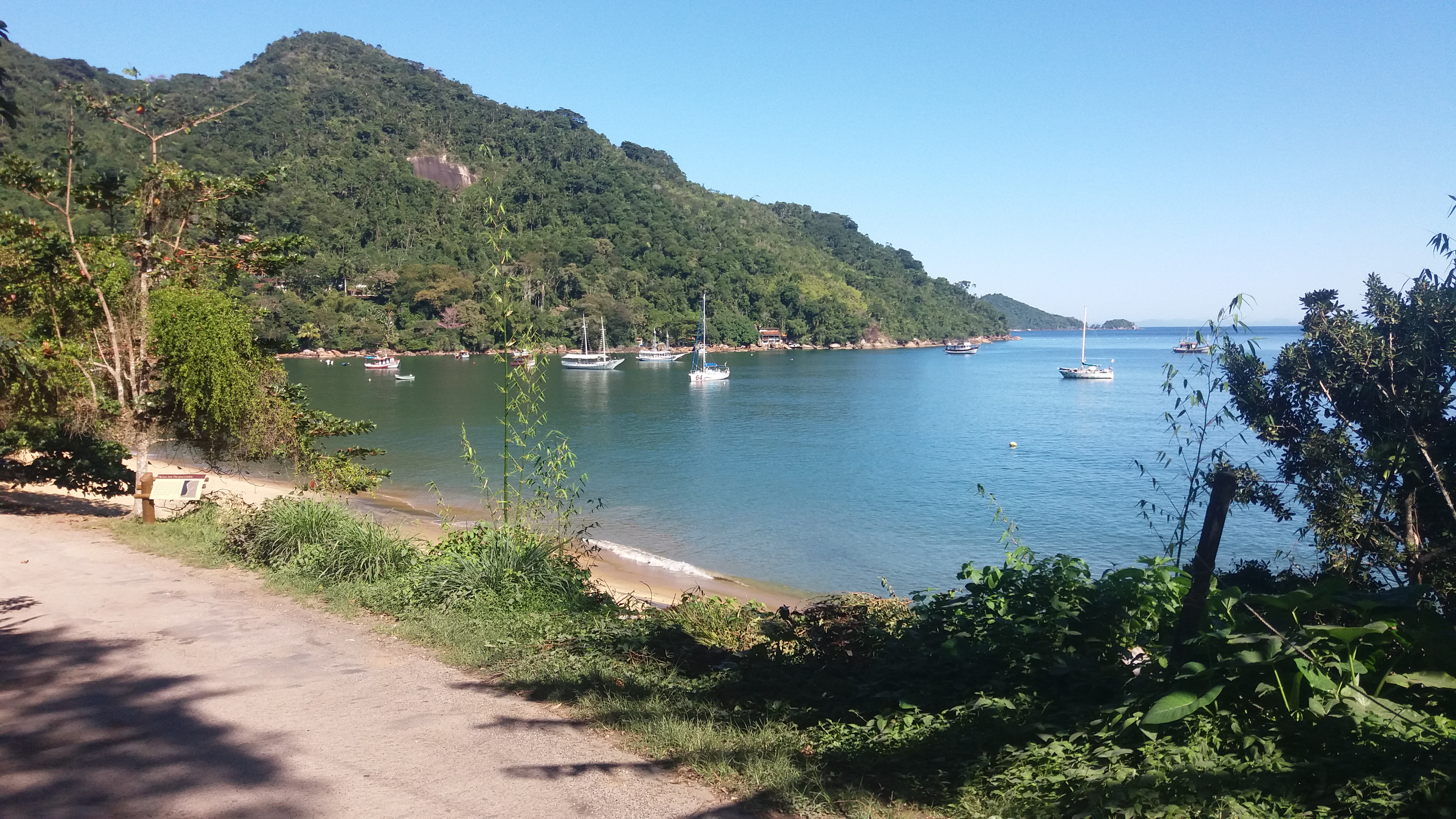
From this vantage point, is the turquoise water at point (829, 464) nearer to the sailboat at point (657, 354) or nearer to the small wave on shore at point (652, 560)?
the small wave on shore at point (652, 560)

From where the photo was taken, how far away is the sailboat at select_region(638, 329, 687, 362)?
95.9 m

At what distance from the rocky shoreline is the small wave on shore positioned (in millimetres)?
43998

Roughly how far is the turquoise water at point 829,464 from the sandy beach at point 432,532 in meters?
0.98

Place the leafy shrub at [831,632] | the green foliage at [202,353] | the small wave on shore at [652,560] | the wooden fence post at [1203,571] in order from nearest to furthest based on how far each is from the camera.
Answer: the wooden fence post at [1203,571] → the leafy shrub at [831,632] → the green foliage at [202,353] → the small wave on shore at [652,560]

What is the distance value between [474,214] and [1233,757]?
25.2 ft

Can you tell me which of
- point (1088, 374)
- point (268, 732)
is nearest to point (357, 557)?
point (268, 732)

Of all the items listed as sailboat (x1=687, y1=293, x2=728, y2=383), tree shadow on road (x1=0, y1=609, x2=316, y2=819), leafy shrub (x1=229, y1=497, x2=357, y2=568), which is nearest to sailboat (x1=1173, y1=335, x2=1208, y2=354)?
tree shadow on road (x1=0, y1=609, x2=316, y2=819)

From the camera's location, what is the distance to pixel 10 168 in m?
9.94

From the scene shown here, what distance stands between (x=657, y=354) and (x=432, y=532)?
78.6 m

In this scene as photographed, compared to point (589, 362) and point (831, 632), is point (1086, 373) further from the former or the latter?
point (831, 632)

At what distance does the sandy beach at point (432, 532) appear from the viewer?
11703 millimetres

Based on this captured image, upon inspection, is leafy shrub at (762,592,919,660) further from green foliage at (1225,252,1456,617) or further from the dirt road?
green foliage at (1225,252,1456,617)

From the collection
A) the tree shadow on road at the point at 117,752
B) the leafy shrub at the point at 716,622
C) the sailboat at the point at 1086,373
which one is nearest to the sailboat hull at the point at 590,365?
the sailboat at the point at 1086,373

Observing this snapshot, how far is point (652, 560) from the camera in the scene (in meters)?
17.8
